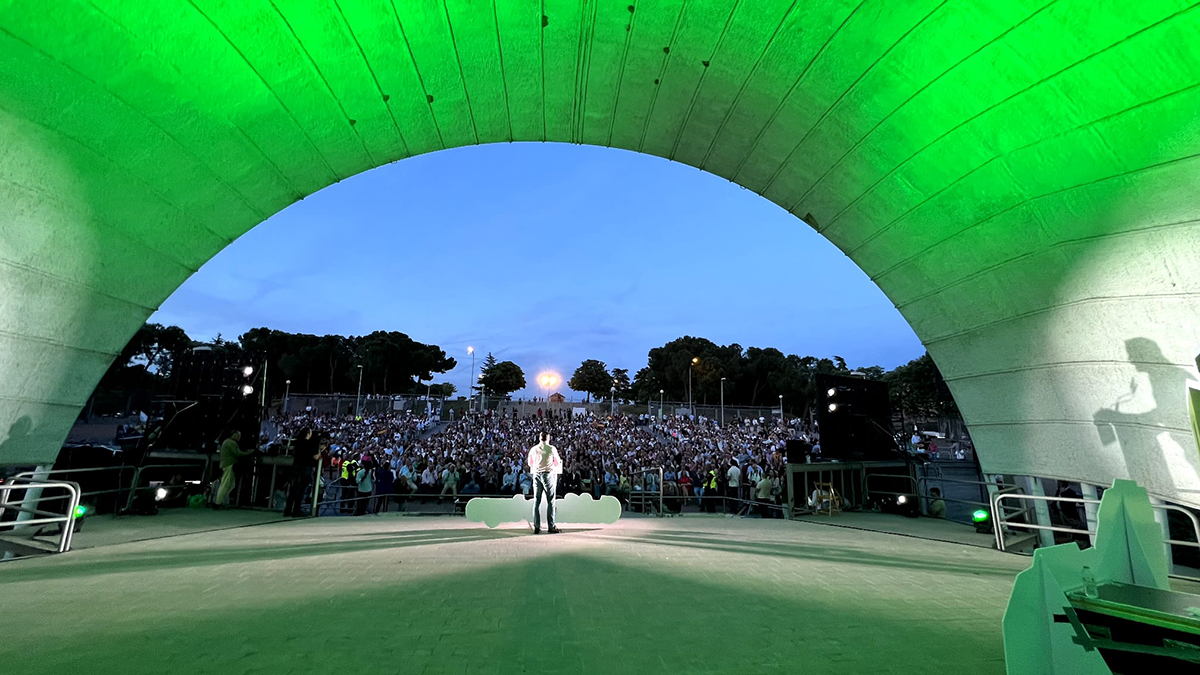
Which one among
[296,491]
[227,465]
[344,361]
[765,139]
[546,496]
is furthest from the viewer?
[344,361]

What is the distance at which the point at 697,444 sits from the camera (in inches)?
1062

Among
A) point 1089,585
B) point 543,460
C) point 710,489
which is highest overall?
point 543,460

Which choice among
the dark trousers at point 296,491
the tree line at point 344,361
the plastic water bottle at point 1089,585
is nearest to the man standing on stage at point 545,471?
the dark trousers at point 296,491

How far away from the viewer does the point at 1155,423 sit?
4.54 m

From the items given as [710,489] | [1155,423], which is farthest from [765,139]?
[710,489]

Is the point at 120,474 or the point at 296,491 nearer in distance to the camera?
the point at 120,474

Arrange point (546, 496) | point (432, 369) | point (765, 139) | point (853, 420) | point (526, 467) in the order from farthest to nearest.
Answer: point (432, 369)
point (526, 467)
point (853, 420)
point (546, 496)
point (765, 139)

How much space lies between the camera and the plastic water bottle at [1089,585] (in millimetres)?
2429

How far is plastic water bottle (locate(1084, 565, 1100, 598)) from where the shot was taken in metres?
2.43

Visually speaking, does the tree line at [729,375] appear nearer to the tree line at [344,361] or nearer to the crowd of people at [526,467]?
the tree line at [344,361]

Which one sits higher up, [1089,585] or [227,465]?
[1089,585]

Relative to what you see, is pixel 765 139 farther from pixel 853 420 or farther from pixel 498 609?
pixel 853 420

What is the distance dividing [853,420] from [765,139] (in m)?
10.7

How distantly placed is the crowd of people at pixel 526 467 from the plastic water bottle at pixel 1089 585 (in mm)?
8984
